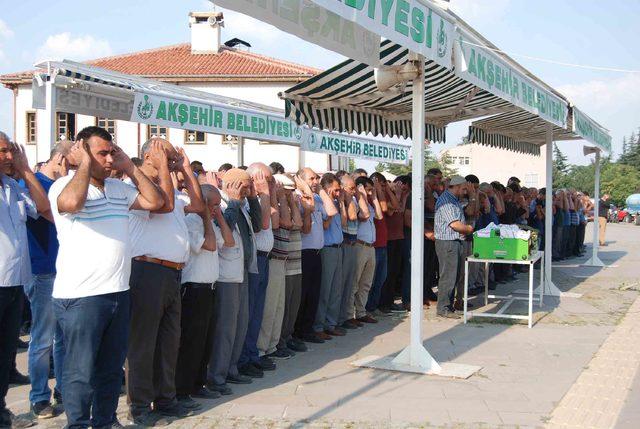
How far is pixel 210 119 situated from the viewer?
10.7 meters

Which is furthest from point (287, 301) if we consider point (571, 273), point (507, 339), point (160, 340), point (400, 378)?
point (571, 273)

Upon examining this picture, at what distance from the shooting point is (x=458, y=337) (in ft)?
28.3

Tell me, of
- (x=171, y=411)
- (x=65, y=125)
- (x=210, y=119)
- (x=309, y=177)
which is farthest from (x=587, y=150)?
(x=65, y=125)

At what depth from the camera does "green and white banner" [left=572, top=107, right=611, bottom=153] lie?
12384 millimetres

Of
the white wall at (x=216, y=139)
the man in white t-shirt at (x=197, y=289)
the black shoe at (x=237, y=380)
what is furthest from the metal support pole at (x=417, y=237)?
the white wall at (x=216, y=139)

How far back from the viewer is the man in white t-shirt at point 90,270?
421 cm

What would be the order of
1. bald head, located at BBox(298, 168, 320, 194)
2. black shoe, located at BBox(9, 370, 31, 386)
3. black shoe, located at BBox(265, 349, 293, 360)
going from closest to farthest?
black shoe, located at BBox(9, 370, 31, 386) < black shoe, located at BBox(265, 349, 293, 360) < bald head, located at BBox(298, 168, 320, 194)

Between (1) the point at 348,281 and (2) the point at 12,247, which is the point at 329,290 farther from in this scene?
(2) the point at 12,247

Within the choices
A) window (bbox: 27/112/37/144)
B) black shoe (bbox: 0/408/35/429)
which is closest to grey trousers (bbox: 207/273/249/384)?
black shoe (bbox: 0/408/35/429)

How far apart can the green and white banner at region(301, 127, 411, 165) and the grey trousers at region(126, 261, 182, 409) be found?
9.22m

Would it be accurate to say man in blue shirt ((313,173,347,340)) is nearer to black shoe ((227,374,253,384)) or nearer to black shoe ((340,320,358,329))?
black shoe ((340,320,358,329))

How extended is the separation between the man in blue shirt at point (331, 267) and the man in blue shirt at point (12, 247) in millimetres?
3687

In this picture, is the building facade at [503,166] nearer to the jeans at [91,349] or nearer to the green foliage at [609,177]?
the green foliage at [609,177]

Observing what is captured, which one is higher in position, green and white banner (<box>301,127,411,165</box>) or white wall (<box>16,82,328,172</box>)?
white wall (<box>16,82,328,172</box>)
